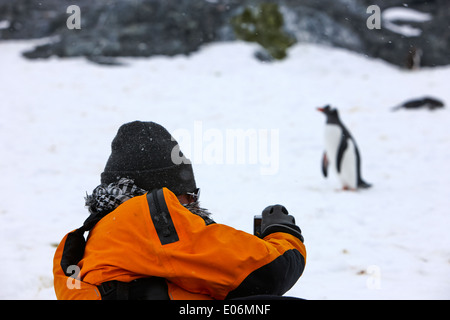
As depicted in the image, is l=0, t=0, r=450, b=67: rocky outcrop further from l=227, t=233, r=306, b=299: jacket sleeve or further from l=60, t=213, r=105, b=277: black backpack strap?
l=227, t=233, r=306, b=299: jacket sleeve

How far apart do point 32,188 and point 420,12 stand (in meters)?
17.2

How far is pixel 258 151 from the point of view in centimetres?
618

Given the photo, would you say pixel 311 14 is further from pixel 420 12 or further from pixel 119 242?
pixel 119 242

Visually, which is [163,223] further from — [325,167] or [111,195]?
[325,167]

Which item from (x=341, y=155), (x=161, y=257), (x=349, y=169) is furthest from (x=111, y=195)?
(x=341, y=155)

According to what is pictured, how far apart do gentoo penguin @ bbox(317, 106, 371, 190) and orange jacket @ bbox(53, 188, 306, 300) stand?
378 centimetres

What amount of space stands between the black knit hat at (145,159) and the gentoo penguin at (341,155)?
370 centimetres

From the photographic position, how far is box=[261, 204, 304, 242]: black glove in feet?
4.12

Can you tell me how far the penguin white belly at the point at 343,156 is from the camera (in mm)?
4804

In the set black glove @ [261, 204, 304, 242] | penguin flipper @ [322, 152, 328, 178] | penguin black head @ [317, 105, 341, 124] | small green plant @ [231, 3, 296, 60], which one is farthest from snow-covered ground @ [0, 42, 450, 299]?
black glove @ [261, 204, 304, 242]

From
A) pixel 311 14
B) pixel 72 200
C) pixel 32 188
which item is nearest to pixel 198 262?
pixel 72 200

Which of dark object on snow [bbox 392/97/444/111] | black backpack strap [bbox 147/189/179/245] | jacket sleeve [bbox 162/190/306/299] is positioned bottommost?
jacket sleeve [bbox 162/190/306/299]

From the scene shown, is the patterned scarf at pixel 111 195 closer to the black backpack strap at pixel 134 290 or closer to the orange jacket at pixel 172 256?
the orange jacket at pixel 172 256

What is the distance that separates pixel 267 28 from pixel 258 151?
22.2 feet
